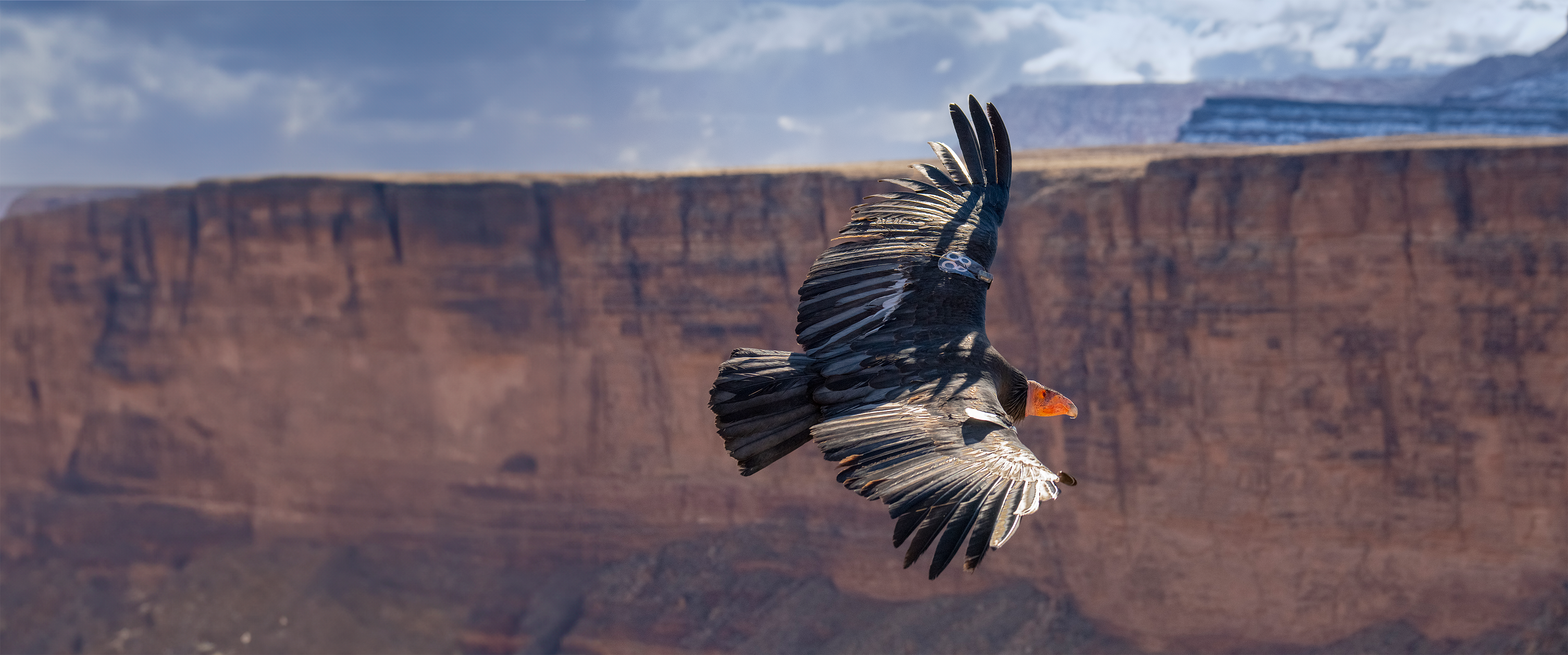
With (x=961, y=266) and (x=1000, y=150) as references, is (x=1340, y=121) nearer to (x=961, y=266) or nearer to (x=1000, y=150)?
(x=1000, y=150)

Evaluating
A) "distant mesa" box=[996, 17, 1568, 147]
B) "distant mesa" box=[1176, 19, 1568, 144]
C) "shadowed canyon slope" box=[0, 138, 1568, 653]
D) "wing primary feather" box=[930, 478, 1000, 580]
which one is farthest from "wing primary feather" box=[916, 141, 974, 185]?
"distant mesa" box=[1176, 19, 1568, 144]

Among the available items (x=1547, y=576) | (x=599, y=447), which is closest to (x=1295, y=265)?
(x=1547, y=576)

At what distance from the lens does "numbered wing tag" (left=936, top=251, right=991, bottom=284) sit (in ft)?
27.1

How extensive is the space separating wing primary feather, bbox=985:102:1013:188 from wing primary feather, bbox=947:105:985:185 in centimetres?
13

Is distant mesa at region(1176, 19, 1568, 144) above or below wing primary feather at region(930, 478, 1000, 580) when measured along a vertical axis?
above

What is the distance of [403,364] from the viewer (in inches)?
1403

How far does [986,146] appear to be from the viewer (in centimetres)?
895

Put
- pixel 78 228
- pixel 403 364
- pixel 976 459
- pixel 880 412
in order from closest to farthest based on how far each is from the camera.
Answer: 1. pixel 976 459
2. pixel 880 412
3. pixel 403 364
4. pixel 78 228

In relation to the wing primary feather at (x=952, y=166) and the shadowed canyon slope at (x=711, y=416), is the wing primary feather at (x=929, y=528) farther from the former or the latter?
the shadowed canyon slope at (x=711, y=416)

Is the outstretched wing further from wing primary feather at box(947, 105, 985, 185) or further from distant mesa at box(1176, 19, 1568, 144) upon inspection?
distant mesa at box(1176, 19, 1568, 144)

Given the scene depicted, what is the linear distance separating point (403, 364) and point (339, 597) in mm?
6372

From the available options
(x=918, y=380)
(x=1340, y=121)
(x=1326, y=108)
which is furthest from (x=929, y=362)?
(x=1326, y=108)

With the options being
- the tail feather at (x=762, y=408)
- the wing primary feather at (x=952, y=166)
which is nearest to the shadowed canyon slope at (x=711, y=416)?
the wing primary feather at (x=952, y=166)

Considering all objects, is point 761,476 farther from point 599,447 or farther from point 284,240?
point 284,240
